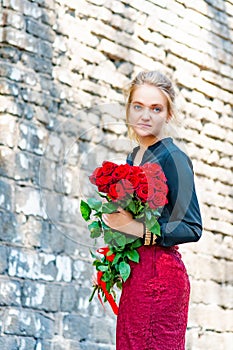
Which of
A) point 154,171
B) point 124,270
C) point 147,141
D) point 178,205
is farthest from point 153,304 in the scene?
point 147,141

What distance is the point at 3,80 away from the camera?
17.6 feet

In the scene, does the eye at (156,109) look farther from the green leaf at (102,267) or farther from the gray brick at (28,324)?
the gray brick at (28,324)

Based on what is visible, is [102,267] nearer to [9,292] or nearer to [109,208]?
[109,208]

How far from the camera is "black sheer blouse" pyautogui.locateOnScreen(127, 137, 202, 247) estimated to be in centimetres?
314

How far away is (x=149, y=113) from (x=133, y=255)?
541mm

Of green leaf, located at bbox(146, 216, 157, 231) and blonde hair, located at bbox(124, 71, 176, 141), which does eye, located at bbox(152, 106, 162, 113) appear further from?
green leaf, located at bbox(146, 216, 157, 231)

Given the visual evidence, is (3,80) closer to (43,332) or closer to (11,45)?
(11,45)

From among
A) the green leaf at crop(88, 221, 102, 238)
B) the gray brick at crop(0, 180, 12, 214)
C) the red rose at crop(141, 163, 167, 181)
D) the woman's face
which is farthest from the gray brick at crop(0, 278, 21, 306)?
the red rose at crop(141, 163, 167, 181)

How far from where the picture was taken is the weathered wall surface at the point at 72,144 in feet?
17.5

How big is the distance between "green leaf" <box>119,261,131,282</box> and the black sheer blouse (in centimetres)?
15

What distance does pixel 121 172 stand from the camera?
309 cm

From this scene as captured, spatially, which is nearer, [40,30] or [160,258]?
[160,258]

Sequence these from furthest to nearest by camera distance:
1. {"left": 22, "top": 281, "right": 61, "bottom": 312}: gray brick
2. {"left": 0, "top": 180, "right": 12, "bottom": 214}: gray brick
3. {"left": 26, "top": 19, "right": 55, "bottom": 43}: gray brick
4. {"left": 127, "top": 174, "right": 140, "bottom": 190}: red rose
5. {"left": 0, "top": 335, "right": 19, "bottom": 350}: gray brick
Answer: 1. {"left": 26, "top": 19, "right": 55, "bottom": 43}: gray brick
2. {"left": 22, "top": 281, "right": 61, "bottom": 312}: gray brick
3. {"left": 0, "top": 180, "right": 12, "bottom": 214}: gray brick
4. {"left": 0, "top": 335, "right": 19, "bottom": 350}: gray brick
5. {"left": 127, "top": 174, "right": 140, "bottom": 190}: red rose

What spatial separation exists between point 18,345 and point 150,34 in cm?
285
